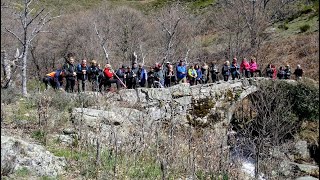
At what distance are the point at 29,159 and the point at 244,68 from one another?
13.9 m

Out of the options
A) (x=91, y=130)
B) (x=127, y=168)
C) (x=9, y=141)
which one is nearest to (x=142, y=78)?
(x=91, y=130)

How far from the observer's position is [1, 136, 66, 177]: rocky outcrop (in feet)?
22.0

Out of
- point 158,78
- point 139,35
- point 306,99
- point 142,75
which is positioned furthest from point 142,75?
point 139,35

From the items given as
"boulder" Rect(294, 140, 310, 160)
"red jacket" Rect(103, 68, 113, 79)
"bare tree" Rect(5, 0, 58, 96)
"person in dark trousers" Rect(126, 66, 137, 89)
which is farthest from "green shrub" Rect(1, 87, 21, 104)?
"boulder" Rect(294, 140, 310, 160)

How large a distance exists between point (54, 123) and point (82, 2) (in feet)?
62.5

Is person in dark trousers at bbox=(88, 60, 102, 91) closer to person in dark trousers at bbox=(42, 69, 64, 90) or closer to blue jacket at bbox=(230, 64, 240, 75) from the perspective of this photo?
person in dark trousers at bbox=(42, 69, 64, 90)

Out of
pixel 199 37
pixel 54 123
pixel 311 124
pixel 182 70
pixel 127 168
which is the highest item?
pixel 199 37

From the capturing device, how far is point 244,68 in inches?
768

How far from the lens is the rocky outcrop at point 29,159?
264 inches

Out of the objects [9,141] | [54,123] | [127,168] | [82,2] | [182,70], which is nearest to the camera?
[9,141]

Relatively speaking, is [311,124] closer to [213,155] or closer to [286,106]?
[286,106]

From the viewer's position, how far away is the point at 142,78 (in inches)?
594

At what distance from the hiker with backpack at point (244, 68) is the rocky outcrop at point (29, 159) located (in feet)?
43.0

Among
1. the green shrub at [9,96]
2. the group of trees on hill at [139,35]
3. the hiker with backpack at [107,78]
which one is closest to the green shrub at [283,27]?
the group of trees on hill at [139,35]
